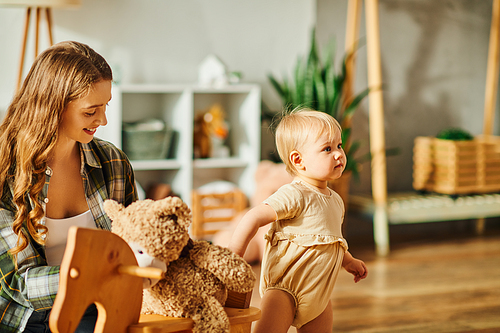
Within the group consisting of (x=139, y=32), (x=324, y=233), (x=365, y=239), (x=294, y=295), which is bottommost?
(x=365, y=239)

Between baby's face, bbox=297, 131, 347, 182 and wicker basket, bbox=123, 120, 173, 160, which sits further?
wicker basket, bbox=123, 120, 173, 160

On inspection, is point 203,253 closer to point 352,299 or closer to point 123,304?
point 123,304

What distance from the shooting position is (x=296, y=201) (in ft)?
3.55

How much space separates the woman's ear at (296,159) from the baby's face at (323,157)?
0.01 meters

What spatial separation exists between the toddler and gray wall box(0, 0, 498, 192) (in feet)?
6.61

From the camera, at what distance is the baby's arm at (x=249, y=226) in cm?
98

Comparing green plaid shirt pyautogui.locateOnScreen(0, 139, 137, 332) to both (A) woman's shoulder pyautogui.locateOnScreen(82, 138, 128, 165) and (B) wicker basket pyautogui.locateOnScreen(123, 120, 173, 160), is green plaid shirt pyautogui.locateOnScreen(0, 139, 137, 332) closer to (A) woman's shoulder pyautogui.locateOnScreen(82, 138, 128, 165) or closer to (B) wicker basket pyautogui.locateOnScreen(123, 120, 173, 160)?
(A) woman's shoulder pyautogui.locateOnScreen(82, 138, 128, 165)

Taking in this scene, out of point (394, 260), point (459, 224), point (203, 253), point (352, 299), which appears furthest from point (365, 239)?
point (203, 253)

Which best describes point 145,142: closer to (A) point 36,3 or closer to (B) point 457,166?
(A) point 36,3

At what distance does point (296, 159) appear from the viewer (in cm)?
113

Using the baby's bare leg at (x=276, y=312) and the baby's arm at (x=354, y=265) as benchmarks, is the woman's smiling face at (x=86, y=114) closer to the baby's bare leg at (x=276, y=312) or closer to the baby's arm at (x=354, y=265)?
the baby's bare leg at (x=276, y=312)

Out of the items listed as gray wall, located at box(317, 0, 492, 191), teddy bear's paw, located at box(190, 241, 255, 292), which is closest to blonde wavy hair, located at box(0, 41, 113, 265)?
teddy bear's paw, located at box(190, 241, 255, 292)

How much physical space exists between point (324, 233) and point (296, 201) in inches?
3.9

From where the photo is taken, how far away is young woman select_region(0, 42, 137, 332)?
963mm
